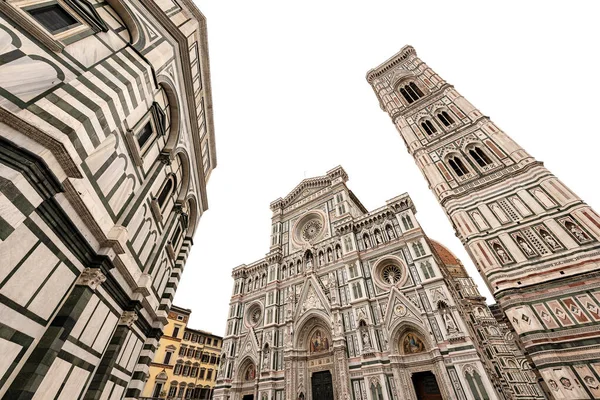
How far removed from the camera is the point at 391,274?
19516mm

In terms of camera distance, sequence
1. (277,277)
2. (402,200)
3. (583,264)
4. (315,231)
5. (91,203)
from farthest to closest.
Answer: (315,231), (277,277), (402,200), (583,264), (91,203)

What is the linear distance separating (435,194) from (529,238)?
6018 mm

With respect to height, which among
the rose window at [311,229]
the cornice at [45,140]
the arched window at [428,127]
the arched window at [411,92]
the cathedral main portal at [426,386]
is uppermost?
the arched window at [411,92]

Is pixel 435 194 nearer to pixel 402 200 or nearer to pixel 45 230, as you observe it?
pixel 402 200

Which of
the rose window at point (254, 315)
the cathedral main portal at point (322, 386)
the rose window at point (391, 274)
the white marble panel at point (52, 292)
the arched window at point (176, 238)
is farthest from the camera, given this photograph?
the rose window at point (254, 315)

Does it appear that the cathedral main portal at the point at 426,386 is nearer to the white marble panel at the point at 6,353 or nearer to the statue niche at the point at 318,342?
the statue niche at the point at 318,342

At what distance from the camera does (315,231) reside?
2781 cm

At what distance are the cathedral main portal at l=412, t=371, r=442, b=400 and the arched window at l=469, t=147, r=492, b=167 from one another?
13730 mm

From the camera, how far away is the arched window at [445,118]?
20347mm

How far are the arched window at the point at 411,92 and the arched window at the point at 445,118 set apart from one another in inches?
172

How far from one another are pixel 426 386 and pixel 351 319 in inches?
226

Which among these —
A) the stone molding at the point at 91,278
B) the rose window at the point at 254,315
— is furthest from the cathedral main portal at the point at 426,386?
the stone molding at the point at 91,278

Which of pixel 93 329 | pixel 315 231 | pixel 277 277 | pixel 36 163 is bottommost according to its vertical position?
pixel 93 329

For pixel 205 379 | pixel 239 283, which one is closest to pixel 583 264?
pixel 239 283
